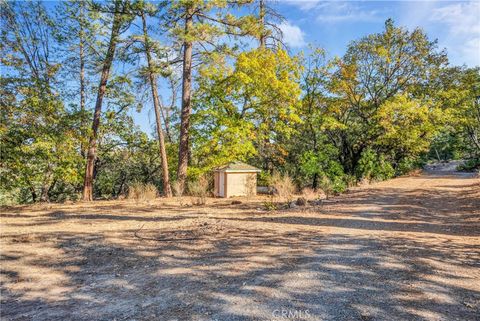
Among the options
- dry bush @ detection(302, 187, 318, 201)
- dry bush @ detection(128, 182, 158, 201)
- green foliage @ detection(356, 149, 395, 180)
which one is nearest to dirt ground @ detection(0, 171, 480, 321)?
dry bush @ detection(302, 187, 318, 201)

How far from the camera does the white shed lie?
13547mm

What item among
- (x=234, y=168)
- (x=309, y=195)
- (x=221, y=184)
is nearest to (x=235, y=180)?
(x=234, y=168)

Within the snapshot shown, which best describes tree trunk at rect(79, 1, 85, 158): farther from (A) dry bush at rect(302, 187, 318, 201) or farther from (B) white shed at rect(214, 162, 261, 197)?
(A) dry bush at rect(302, 187, 318, 201)

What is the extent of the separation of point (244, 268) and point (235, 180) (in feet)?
32.5

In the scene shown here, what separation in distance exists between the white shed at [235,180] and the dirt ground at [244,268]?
20.5 ft

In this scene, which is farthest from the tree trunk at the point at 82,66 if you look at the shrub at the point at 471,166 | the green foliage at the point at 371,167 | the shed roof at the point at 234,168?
the shrub at the point at 471,166

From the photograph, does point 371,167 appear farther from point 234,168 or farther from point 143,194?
point 143,194

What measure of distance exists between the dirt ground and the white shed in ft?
20.5

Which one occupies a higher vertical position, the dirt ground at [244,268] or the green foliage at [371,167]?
the green foliage at [371,167]

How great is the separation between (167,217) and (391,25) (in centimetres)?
1576

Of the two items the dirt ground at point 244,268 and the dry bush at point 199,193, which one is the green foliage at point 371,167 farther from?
the dirt ground at point 244,268

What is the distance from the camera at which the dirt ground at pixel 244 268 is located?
108 inches

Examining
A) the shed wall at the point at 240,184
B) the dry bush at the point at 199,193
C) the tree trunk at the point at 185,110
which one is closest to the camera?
the dry bush at the point at 199,193

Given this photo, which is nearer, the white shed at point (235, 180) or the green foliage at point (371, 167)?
the white shed at point (235, 180)
